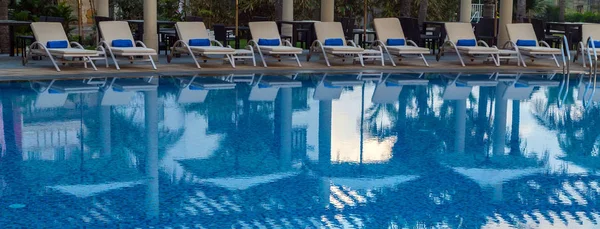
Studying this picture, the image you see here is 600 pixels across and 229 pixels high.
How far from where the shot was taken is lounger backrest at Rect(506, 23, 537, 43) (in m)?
16.2

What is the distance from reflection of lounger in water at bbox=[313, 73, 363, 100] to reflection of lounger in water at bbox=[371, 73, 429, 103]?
439 millimetres

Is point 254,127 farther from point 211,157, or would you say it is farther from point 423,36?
point 423,36

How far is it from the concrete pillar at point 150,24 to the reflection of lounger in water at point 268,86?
2.05m

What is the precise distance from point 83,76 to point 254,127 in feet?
15.2

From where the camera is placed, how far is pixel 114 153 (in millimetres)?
7887

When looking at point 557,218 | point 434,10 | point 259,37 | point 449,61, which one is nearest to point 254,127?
point 557,218

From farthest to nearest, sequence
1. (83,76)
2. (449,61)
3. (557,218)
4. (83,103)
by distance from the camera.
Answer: (449,61) → (83,76) → (83,103) → (557,218)

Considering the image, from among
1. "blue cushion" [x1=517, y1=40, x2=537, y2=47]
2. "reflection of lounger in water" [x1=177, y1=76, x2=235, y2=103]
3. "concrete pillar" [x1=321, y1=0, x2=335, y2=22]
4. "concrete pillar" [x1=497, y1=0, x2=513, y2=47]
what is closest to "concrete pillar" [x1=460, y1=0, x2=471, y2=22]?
"concrete pillar" [x1=497, y1=0, x2=513, y2=47]

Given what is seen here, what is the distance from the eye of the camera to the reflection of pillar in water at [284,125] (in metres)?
7.89

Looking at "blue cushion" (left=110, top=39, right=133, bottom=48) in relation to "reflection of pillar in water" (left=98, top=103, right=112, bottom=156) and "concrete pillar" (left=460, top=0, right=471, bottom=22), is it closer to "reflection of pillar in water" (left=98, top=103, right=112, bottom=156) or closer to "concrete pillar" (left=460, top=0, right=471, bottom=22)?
"reflection of pillar in water" (left=98, top=103, right=112, bottom=156)

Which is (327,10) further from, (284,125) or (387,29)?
(284,125)

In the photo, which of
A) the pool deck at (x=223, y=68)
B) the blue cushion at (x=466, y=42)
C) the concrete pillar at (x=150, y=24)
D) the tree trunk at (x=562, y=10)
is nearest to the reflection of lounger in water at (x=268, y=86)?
the pool deck at (x=223, y=68)

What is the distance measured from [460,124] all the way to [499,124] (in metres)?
0.44

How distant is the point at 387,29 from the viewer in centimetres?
1612
